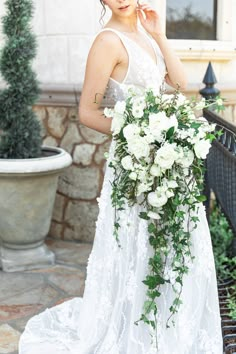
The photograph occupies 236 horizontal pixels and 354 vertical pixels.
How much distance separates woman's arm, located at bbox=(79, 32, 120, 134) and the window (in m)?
2.10

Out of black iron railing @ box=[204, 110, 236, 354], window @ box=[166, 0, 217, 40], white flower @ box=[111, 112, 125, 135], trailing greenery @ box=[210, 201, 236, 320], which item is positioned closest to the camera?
white flower @ box=[111, 112, 125, 135]

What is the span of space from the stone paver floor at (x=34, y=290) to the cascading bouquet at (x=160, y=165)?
38.3 inches

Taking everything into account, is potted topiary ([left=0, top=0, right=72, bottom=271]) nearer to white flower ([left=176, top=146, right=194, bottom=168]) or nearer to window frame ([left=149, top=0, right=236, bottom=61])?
window frame ([left=149, top=0, right=236, bottom=61])

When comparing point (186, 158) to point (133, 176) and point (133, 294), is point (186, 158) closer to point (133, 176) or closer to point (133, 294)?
point (133, 176)

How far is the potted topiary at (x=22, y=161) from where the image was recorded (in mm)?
3361

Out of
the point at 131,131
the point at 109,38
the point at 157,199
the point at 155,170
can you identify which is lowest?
the point at 157,199

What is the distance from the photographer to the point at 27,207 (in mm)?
3465

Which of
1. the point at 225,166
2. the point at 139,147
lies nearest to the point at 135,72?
the point at 139,147

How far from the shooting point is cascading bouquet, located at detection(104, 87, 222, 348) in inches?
72.6

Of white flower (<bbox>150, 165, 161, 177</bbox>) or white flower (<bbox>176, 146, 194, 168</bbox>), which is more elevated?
white flower (<bbox>176, 146, 194, 168</bbox>)

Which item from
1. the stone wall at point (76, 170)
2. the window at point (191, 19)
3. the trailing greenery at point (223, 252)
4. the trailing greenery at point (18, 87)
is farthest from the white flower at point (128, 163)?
the window at point (191, 19)

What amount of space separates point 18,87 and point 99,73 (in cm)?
147

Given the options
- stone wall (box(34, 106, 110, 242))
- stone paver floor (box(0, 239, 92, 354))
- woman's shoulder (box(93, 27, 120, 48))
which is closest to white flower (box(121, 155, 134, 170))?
woman's shoulder (box(93, 27, 120, 48))

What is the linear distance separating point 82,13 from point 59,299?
210 centimetres
